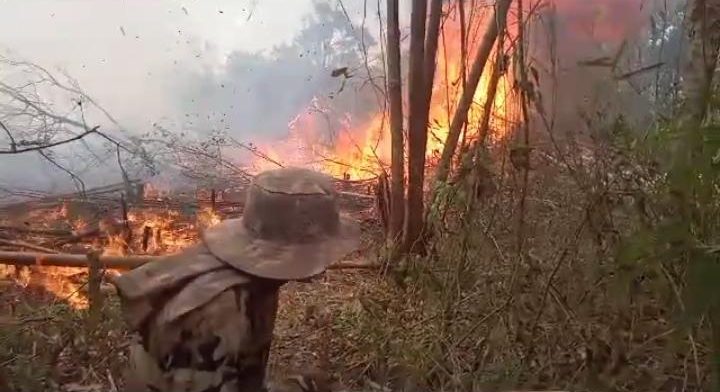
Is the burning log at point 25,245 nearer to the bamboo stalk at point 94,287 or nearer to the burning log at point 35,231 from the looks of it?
the burning log at point 35,231

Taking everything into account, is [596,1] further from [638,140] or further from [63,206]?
[63,206]

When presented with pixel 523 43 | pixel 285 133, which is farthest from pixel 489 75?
pixel 285 133

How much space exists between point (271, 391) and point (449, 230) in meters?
0.71

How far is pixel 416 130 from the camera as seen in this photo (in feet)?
6.00

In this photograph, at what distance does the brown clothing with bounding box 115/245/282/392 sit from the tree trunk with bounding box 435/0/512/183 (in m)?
0.80

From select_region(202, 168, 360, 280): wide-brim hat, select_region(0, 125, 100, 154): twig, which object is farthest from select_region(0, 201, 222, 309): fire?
select_region(202, 168, 360, 280): wide-brim hat

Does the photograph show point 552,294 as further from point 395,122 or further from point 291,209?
point 291,209

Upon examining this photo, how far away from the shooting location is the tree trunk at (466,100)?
1.62 meters

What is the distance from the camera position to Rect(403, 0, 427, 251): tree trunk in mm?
1780

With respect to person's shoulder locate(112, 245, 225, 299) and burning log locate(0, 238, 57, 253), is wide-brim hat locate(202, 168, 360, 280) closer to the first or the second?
person's shoulder locate(112, 245, 225, 299)

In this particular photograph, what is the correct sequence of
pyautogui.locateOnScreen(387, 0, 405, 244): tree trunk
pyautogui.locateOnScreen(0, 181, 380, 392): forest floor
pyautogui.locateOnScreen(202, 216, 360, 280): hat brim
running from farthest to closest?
pyautogui.locateOnScreen(387, 0, 405, 244): tree trunk, pyautogui.locateOnScreen(0, 181, 380, 392): forest floor, pyautogui.locateOnScreen(202, 216, 360, 280): hat brim

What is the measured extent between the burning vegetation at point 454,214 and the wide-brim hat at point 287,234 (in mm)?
396

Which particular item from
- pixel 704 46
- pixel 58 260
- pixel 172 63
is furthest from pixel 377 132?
pixel 704 46

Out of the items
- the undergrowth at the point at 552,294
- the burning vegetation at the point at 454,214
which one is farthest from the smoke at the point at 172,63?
the undergrowth at the point at 552,294
